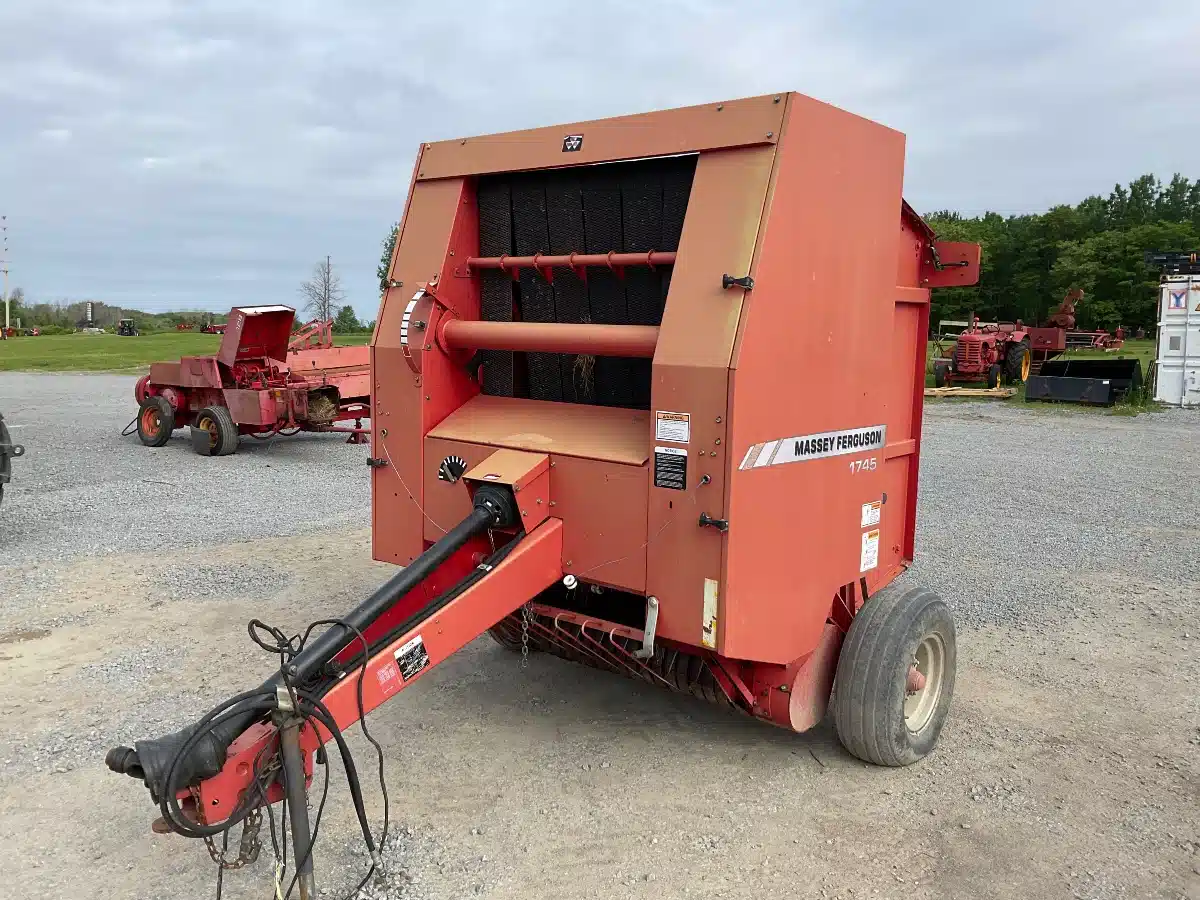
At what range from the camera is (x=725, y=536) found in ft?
10.7

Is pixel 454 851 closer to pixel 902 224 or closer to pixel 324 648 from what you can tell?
pixel 324 648

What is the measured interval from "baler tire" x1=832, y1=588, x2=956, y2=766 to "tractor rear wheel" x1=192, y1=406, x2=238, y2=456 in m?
10.4

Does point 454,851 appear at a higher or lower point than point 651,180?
lower

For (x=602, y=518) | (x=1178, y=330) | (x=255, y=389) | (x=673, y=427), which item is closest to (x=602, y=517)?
(x=602, y=518)

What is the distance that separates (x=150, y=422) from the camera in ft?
44.6

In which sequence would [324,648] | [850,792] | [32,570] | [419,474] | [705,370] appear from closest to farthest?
[324,648] < [705,370] < [850,792] < [419,474] < [32,570]

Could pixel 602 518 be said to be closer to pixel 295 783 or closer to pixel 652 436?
pixel 652 436

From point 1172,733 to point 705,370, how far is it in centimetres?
299

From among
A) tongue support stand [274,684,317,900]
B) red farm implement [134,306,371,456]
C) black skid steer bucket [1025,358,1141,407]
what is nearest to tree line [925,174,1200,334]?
black skid steer bucket [1025,358,1141,407]

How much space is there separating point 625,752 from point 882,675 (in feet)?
3.71

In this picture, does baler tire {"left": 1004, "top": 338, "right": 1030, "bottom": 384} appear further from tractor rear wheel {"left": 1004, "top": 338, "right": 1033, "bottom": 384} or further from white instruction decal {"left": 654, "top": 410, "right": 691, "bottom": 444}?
white instruction decal {"left": 654, "top": 410, "right": 691, "bottom": 444}

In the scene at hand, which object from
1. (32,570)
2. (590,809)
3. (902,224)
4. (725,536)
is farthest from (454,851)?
(32,570)

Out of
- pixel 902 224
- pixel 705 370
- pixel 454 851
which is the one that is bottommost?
pixel 454 851

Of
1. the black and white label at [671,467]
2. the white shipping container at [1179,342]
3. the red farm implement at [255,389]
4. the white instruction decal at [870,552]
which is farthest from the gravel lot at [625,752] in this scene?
the white shipping container at [1179,342]
